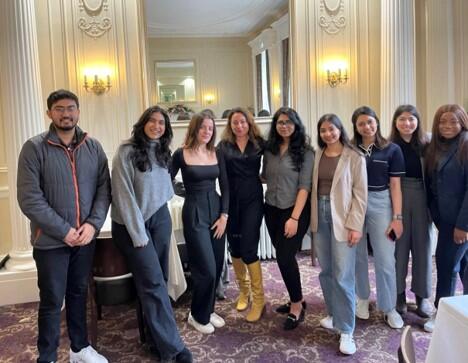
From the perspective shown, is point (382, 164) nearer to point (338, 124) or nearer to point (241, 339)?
point (338, 124)

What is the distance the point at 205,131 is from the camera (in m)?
2.65

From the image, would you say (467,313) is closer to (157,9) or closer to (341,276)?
(341,276)

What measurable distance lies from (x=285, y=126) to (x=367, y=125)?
0.50m

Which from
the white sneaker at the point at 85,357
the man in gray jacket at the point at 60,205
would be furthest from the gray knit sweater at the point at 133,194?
the white sneaker at the point at 85,357

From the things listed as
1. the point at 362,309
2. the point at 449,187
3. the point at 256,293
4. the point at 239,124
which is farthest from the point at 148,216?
the point at 449,187

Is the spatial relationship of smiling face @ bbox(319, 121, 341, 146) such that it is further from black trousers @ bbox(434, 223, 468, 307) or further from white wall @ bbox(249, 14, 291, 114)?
white wall @ bbox(249, 14, 291, 114)

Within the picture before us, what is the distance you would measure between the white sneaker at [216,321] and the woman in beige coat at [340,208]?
0.76 m

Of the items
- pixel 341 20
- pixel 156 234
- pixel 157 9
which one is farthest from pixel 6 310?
pixel 341 20

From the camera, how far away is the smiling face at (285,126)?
8.68ft

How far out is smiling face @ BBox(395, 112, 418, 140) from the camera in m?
2.65

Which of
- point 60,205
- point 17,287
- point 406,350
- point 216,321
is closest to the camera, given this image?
point 406,350

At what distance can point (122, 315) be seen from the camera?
10.3ft

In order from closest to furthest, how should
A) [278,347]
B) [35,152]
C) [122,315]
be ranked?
1. [35,152]
2. [278,347]
3. [122,315]

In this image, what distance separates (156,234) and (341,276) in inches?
43.9
